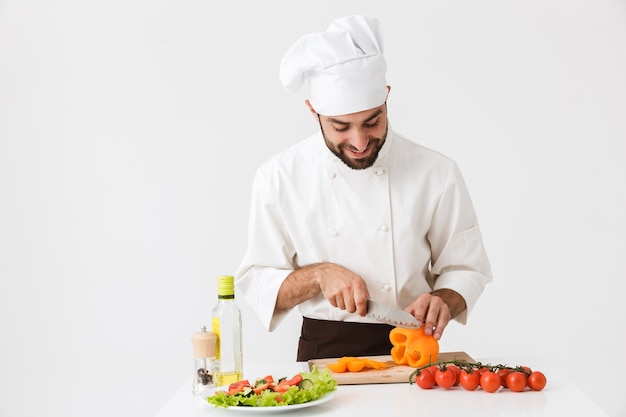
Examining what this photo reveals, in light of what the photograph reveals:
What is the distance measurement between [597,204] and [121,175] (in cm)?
270

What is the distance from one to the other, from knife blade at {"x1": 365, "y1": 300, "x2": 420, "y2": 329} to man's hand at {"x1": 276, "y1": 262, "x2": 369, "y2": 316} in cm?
2

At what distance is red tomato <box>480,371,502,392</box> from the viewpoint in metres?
2.14

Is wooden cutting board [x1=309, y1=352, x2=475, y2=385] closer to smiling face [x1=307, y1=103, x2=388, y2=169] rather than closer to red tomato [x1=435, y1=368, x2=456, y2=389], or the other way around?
red tomato [x1=435, y1=368, x2=456, y2=389]

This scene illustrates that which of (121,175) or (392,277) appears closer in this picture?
(392,277)

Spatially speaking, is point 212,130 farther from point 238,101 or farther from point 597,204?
point 597,204

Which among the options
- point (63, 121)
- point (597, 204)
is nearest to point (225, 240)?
point (63, 121)

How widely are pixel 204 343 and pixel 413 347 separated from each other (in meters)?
0.59

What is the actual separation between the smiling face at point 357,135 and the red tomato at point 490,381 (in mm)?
806

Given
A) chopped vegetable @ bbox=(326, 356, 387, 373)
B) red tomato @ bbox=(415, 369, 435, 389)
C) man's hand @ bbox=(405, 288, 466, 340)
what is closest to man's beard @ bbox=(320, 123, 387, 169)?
man's hand @ bbox=(405, 288, 466, 340)

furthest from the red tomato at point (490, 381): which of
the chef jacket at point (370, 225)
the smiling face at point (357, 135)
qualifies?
the smiling face at point (357, 135)

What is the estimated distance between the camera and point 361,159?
8.76 feet

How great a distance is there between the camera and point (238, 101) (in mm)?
4781

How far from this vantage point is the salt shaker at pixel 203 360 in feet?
7.25

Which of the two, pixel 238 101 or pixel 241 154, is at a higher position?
pixel 238 101
